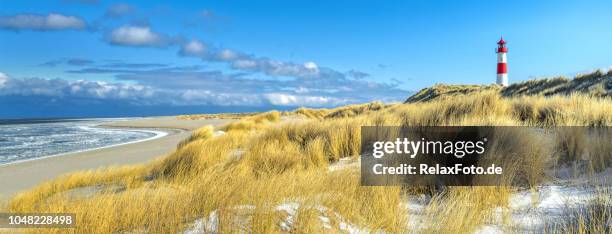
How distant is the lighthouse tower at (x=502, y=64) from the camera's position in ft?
117

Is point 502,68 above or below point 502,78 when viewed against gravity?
above

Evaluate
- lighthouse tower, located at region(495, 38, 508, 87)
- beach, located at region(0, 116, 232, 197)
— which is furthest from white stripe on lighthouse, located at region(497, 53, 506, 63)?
beach, located at region(0, 116, 232, 197)

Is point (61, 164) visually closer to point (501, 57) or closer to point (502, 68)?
point (502, 68)

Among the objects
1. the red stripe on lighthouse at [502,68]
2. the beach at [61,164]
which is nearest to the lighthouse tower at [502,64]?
the red stripe on lighthouse at [502,68]

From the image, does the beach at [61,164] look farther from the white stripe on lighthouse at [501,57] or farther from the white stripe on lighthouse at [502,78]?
the white stripe on lighthouse at [501,57]

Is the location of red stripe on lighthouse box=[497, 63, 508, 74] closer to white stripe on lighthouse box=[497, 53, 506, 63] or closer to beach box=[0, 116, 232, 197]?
white stripe on lighthouse box=[497, 53, 506, 63]

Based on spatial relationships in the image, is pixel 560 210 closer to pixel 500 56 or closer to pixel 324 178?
pixel 324 178

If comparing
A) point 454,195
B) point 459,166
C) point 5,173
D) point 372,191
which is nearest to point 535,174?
point 459,166

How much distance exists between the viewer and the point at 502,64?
35.7m

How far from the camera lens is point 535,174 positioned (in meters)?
3.88

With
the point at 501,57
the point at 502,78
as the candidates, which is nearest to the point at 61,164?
the point at 502,78

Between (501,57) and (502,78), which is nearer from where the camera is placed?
(502,78)

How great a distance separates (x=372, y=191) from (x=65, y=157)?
1062 cm

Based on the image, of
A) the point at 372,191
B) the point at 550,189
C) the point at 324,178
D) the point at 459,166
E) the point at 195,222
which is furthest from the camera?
the point at 459,166
